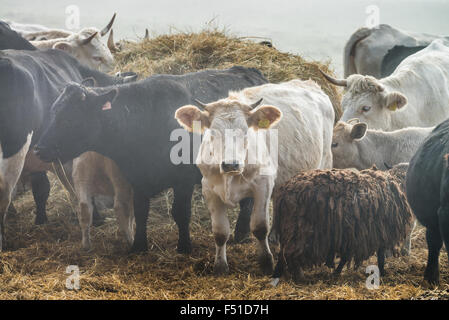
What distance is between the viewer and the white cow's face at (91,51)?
8008mm

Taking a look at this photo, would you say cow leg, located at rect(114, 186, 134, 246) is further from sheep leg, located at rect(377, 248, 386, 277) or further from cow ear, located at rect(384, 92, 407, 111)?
cow ear, located at rect(384, 92, 407, 111)

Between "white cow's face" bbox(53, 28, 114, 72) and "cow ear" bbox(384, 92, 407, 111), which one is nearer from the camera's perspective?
"cow ear" bbox(384, 92, 407, 111)

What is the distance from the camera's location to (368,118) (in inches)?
282

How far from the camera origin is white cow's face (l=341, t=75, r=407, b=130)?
23.3 feet

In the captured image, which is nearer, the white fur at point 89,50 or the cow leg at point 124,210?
the cow leg at point 124,210

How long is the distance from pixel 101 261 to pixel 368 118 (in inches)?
151

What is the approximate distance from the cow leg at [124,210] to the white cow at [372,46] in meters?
6.76

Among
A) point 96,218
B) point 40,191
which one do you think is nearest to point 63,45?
point 40,191

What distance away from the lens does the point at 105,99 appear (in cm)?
496

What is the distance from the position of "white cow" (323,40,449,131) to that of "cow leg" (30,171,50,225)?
362cm

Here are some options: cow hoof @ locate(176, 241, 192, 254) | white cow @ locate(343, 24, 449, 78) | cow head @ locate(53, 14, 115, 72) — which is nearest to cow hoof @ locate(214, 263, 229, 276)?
cow hoof @ locate(176, 241, 192, 254)

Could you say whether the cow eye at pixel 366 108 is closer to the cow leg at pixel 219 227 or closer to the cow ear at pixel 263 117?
the cow ear at pixel 263 117

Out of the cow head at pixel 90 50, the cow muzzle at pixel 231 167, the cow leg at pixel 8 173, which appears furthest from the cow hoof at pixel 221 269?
the cow head at pixel 90 50
